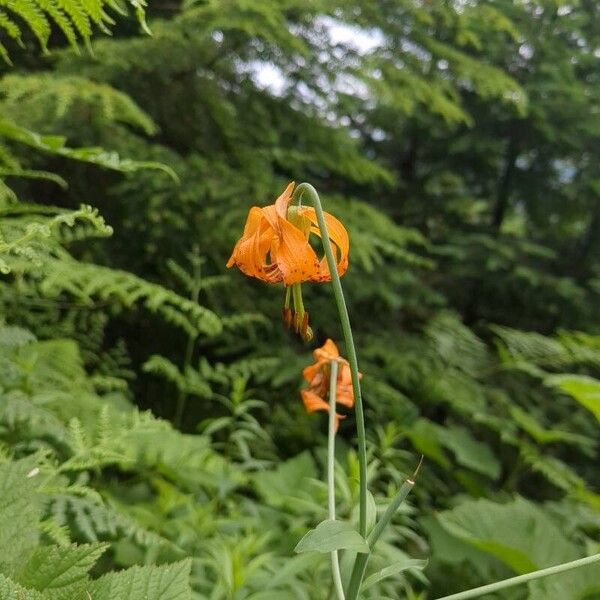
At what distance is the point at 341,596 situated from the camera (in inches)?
23.5

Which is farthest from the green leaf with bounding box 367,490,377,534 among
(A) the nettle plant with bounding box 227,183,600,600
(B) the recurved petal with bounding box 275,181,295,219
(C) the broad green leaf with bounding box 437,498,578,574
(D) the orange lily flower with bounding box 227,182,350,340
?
(C) the broad green leaf with bounding box 437,498,578,574

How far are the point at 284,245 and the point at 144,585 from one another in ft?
1.12

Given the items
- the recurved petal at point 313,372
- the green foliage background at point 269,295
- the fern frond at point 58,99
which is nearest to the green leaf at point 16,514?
the green foliage background at point 269,295

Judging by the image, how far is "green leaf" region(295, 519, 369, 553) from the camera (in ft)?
1.78

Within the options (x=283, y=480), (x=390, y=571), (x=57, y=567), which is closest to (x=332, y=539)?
(x=390, y=571)

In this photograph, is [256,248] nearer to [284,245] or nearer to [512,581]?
[284,245]

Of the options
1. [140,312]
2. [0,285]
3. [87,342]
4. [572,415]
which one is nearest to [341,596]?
[0,285]

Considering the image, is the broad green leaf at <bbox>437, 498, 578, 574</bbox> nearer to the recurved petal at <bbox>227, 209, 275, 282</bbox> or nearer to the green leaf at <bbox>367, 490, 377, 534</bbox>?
the green leaf at <bbox>367, 490, 377, 534</bbox>

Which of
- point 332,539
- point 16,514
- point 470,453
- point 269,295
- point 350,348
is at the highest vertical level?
point 350,348

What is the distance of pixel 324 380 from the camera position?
0.90 metres

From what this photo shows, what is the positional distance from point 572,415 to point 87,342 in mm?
2428

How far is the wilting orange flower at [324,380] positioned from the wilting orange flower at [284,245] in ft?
0.76

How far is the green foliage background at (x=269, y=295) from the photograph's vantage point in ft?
3.61

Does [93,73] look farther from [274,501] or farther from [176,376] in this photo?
[274,501]
